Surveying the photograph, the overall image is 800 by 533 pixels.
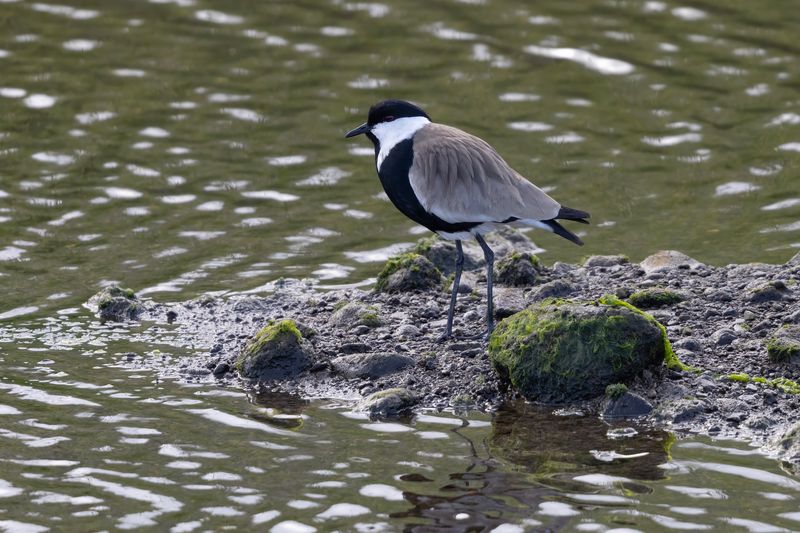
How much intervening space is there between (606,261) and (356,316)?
2763mm

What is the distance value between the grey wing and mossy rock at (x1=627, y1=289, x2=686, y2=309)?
1122 mm

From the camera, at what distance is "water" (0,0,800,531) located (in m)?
8.23

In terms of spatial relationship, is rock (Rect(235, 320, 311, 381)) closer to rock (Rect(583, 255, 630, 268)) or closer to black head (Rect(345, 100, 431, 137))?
black head (Rect(345, 100, 431, 137))

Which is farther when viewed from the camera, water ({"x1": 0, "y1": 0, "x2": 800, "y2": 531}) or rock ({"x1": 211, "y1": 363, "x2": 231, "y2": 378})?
rock ({"x1": 211, "y1": 363, "x2": 231, "y2": 378})

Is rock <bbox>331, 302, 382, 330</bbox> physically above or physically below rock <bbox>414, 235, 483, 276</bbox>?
below

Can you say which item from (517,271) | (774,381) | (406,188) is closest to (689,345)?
(774,381)

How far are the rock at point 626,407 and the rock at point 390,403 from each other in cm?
145

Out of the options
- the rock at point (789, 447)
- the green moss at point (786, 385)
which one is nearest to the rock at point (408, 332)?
the green moss at point (786, 385)

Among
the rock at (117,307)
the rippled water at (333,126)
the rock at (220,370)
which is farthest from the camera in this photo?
the rippled water at (333,126)

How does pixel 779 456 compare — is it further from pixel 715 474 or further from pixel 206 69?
pixel 206 69

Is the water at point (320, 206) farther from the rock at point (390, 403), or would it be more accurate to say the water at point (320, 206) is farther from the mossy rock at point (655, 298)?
the mossy rock at point (655, 298)

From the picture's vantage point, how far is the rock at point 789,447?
8414mm

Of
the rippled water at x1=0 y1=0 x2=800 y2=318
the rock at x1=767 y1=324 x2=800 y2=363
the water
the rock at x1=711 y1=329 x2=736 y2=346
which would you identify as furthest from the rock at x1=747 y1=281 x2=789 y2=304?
the rippled water at x1=0 y1=0 x2=800 y2=318

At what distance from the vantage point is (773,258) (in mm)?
13539
